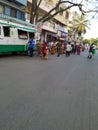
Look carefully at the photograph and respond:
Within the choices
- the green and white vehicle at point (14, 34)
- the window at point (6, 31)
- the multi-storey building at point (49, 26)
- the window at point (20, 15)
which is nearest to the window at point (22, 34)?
the green and white vehicle at point (14, 34)

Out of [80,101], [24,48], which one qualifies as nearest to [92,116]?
[80,101]

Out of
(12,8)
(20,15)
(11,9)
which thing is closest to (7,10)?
(11,9)

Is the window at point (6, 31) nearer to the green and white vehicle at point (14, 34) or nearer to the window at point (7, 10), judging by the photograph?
the green and white vehicle at point (14, 34)

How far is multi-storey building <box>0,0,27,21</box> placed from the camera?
3044 centimetres

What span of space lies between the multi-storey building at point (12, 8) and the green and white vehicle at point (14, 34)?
5.56 m

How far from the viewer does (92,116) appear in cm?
611

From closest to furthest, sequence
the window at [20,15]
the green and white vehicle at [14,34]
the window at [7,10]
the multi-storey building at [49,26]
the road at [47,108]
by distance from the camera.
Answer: the road at [47,108], the green and white vehicle at [14,34], the window at [7,10], the window at [20,15], the multi-storey building at [49,26]

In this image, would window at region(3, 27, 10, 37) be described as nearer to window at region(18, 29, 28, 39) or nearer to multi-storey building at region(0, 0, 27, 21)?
window at region(18, 29, 28, 39)

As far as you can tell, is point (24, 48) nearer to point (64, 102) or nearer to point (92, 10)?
point (92, 10)

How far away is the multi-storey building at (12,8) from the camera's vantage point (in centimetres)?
3044

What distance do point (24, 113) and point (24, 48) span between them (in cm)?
1956

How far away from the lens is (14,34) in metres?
23.0

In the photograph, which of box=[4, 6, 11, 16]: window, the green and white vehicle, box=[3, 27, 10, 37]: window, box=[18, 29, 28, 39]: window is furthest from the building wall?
box=[3, 27, 10, 37]: window

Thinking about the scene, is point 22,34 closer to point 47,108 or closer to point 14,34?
point 14,34
